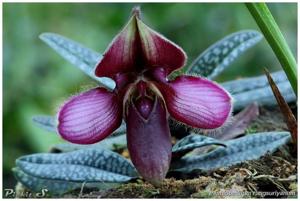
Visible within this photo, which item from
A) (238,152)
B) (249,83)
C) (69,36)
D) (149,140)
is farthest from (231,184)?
(69,36)

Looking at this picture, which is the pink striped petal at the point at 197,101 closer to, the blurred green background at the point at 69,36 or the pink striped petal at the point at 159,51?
the pink striped petal at the point at 159,51

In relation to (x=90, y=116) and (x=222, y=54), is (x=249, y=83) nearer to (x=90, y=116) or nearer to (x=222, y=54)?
(x=222, y=54)

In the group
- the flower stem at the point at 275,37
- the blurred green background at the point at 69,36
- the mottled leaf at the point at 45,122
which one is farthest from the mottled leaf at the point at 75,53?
the blurred green background at the point at 69,36

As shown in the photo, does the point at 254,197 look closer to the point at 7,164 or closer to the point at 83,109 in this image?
the point at 83,109

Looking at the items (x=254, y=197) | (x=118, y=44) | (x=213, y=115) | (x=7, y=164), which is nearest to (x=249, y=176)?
(x=254, y=197)

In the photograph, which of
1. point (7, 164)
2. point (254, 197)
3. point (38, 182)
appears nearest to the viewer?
point (254, 197)

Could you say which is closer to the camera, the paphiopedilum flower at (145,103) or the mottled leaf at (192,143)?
the paphiopedilum flower at (145,103)
